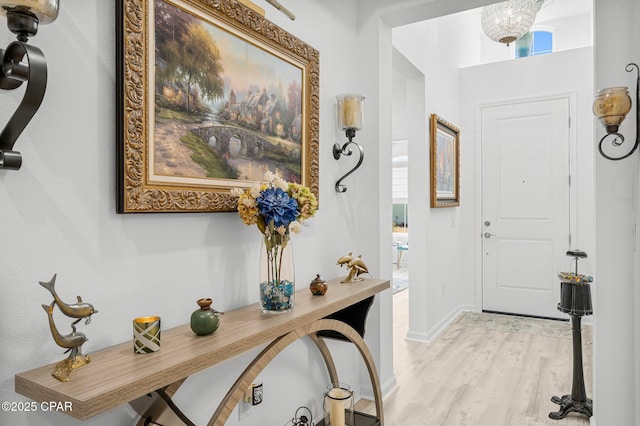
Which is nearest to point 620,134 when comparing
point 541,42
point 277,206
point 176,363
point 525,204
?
point 277,206

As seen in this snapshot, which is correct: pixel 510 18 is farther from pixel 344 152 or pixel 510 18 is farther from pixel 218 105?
pixel 218 105

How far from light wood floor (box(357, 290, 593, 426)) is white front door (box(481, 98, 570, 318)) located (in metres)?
0.70

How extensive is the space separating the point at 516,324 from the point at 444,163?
1773mm

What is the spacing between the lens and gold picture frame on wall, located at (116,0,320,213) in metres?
1.19

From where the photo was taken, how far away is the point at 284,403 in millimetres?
1911

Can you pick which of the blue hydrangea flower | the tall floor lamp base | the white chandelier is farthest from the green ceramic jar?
the white chandelier

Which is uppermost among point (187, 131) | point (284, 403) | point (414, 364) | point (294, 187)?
point (187, 131)

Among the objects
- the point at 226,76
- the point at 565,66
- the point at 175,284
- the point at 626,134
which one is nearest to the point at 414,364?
the point at 626,134

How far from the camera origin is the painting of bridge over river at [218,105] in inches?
51.1

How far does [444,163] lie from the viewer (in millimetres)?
4055

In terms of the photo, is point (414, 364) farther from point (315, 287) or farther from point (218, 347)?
point (218, 347)

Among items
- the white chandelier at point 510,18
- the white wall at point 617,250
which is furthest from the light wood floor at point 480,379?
the white chandelier at point 510,18

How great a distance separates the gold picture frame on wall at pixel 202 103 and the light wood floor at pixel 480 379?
5.22ft

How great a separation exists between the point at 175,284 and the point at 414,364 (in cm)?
234
